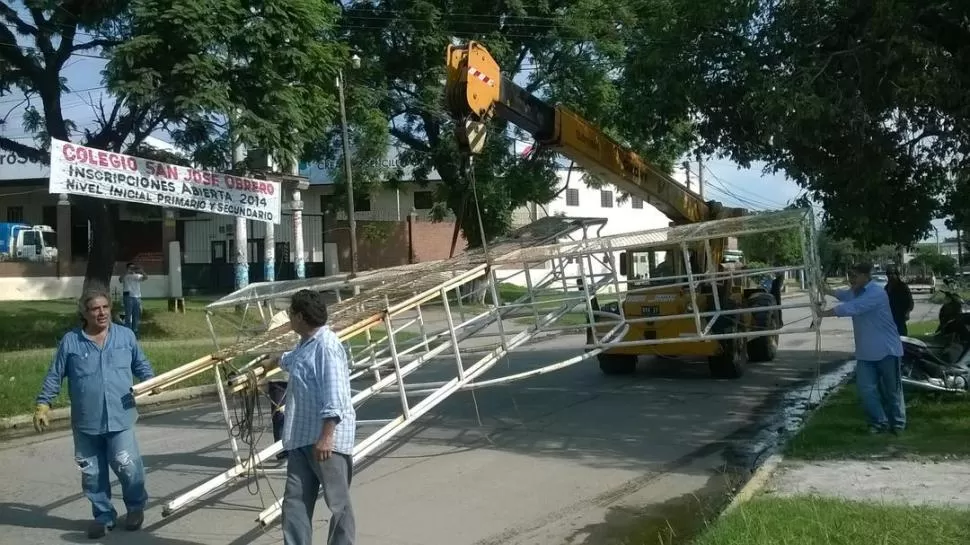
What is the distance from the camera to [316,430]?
4773 mm

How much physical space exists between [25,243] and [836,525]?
34.9 meters

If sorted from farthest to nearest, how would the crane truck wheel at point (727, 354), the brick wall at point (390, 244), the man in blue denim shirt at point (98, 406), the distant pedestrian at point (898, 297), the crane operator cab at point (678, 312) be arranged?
1. the brick wall at point (390, 244)
2. the distant pedestrian at point (898, 297)
3. the crane truck wheel at point (727, 354)
4. the crane operator cab at point (678, 312)
5. the man in blue denim shirt at point (98, 406)

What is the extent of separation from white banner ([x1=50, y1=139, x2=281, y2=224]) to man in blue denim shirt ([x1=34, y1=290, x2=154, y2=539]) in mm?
8424

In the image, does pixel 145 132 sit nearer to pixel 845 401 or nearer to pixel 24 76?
pixel 24 76

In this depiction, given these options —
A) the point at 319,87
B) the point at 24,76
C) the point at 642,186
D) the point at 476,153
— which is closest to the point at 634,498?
the point at 476,153

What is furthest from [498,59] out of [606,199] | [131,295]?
[606,199]

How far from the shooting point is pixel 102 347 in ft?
20.1

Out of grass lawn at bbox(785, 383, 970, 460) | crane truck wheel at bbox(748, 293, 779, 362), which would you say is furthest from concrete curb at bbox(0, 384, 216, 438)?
crane truck wheel at bbox(748, 293, 779, 362)

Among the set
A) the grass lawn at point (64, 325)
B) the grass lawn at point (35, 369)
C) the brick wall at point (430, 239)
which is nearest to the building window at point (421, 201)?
the brick wall at point (430, 239)

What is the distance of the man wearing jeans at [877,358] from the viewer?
8.30 meters

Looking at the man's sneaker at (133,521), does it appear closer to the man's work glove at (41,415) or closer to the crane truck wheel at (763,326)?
the man's work glove at (41,415)

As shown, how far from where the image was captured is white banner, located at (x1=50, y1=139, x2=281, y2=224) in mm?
13758

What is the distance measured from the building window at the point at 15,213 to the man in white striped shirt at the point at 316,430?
39008 millimetres

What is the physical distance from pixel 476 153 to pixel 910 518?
491 centimetres
